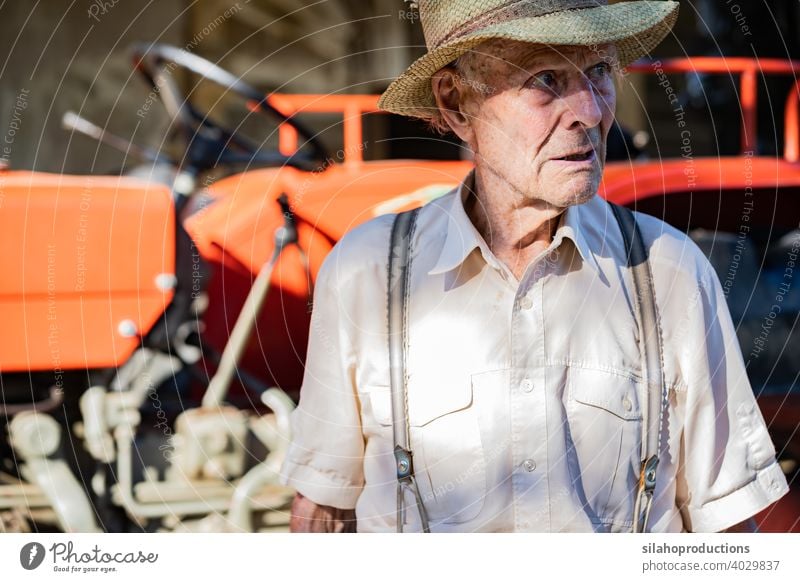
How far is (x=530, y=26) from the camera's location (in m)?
1.35

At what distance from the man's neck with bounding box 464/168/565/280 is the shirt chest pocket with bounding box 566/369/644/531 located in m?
0.21

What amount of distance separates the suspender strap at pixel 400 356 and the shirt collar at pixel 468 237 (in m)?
0.06

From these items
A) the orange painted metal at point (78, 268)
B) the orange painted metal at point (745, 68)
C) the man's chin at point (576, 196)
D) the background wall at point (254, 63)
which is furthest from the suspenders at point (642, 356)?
the background wall at point (254, 63)

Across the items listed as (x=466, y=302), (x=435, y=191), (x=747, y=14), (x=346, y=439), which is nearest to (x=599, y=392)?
(x=466, y=302)

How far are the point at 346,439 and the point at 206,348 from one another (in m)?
0.81

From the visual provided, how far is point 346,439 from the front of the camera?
1477 millimetres

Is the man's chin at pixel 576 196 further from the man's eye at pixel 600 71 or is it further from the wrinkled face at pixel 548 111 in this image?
the man's eye at pixel 600 71

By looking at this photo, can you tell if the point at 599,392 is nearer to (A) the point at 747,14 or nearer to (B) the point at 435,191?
(B) the point at 435,191

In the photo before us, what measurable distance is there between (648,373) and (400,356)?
0.38 m

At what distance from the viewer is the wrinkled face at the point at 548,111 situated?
1388 millimetres

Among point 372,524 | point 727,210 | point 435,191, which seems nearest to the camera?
point 372,524

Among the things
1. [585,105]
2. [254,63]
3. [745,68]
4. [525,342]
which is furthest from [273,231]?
[254,63]

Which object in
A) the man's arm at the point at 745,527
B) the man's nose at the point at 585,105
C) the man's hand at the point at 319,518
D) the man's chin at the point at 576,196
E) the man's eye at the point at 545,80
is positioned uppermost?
→ the man's eye at the point at 545,80
